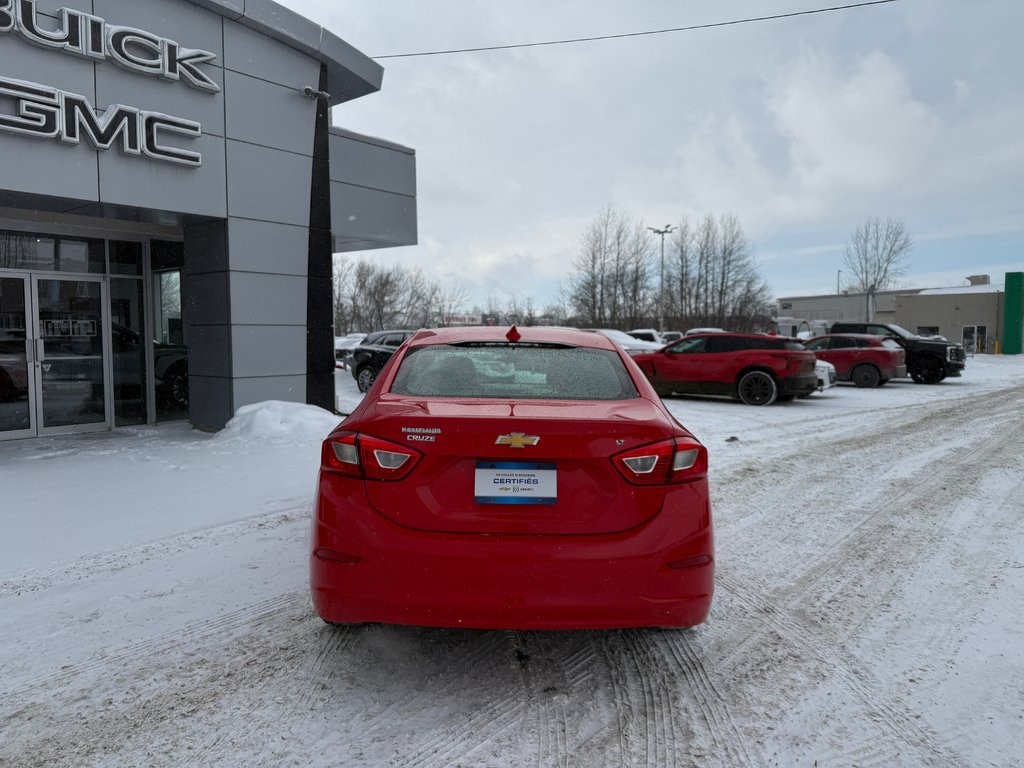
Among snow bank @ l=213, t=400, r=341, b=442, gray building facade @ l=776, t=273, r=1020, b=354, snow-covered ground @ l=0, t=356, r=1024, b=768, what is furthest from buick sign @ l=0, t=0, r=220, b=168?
gray building facade @ l=776, t=273, r=1020, b=354

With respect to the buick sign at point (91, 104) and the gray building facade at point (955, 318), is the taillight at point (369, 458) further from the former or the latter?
the gray building facade at point (955, 318)

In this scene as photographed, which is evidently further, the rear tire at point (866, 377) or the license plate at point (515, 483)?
the rear tire at point (866, 377)

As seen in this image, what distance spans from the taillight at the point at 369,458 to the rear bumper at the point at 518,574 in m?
0.12

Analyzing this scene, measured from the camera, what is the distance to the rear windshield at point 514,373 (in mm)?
3107

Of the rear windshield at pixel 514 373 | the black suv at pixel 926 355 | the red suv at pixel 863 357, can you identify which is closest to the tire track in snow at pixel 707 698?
the rear windshield at pixel 514 373

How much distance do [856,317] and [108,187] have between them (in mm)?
71995

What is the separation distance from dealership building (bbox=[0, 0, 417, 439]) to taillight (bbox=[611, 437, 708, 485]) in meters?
7.80

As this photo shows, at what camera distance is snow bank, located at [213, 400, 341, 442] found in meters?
8.83

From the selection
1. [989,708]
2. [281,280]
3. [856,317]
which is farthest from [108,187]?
[856,317]

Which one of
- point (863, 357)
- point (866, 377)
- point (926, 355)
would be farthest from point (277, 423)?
point (926, 355)

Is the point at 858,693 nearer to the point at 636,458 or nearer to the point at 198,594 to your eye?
the point at 636,458

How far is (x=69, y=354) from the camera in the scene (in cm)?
966

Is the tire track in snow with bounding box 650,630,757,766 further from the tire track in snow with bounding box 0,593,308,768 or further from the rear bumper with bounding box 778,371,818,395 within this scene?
the rear bumper with bounding box 778,371,818,395

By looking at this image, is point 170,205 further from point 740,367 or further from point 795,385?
point 795,385
